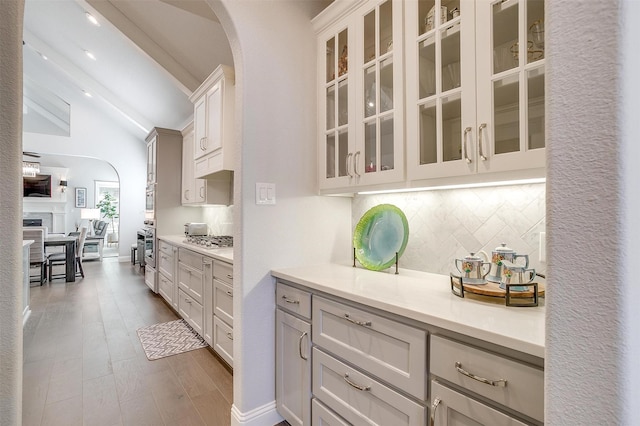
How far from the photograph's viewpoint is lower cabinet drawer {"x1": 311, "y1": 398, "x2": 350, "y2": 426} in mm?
1388

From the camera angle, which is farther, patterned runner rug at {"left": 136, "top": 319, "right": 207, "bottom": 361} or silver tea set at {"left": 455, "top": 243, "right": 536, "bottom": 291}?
patterned runner rug at {"left": 136, "top": 319, "right": 207, "bottom": 361}

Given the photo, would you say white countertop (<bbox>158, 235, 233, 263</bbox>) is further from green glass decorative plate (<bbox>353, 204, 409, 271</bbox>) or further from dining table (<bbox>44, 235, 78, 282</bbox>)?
dining table (<bbox>44, 235, 78, 282</bbox>)

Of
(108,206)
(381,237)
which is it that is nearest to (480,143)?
(381,237)

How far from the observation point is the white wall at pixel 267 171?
5.67 ft

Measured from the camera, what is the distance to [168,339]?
9.97ft

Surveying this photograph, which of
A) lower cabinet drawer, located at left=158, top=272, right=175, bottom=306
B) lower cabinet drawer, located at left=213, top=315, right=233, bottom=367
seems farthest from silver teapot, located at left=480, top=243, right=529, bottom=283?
lower cabinet drawer, located at left=158, top=272, right=175, bottom=306

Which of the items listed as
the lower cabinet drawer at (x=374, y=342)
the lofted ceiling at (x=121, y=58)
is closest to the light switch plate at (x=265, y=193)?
the lower cabinet drawer at (x=374, y=342)

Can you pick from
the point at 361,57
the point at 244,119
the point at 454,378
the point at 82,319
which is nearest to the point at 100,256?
the point at 82,319

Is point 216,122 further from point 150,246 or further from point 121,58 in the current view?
point 121,58

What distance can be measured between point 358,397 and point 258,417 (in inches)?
31.0

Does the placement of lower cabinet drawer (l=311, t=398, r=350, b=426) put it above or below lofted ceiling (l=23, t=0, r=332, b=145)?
below

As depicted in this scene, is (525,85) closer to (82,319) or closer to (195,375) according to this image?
(195,375)

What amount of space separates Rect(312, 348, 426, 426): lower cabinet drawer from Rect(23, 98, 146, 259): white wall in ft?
25.9

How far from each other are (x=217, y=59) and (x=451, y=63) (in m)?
2.76
